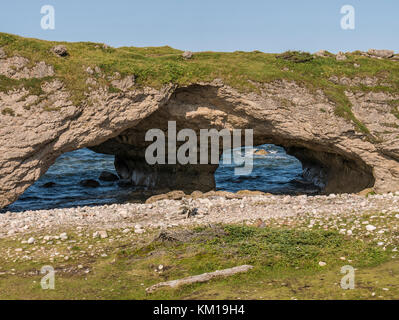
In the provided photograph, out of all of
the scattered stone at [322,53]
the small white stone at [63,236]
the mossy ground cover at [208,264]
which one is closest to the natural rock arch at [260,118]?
the scattered stone at [322,53]

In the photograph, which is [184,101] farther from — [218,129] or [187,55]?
[218,129]

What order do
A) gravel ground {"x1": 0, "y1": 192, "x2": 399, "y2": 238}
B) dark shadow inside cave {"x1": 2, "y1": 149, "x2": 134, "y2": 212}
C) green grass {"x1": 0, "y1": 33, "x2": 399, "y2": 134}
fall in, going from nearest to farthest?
gravel ground {"x1": 0, "y1": 192, "x2": 399, "y2": 238}
green grass {"x1": 0, "y1": 33, "x2": 399, "y2": 134}
dark shadow inside cave {"x1": 2, "y1": 149, "x2": 134, "y2": 212}

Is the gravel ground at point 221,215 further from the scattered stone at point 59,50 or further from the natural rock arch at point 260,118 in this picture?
the scattered stone at point 59,50

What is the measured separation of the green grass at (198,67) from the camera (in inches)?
950

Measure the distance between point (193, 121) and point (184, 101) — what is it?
5.78 ft

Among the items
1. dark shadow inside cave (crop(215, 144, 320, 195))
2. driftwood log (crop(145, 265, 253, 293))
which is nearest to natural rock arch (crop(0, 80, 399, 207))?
dark shadow inside cave (crop(215, 144, 320, 195))

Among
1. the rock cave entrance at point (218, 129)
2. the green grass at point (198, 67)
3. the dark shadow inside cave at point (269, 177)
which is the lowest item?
the dark shadow inside cave at point (269, 177)

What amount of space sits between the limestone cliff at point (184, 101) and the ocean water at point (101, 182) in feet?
28.8

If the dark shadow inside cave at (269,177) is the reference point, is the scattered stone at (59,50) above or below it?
above

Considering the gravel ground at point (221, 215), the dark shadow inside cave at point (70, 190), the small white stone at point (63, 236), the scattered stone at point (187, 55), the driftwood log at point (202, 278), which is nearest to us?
the driftwood log at point (202, 278)

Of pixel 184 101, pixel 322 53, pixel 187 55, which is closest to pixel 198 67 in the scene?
pixel 187 55

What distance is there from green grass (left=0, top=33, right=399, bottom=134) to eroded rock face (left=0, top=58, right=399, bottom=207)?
Answer: 570 millimetres

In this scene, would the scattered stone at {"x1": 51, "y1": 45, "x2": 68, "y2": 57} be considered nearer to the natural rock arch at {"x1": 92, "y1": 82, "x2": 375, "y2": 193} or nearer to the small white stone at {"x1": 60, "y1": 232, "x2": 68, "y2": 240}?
the natural rock arch at {"x1": 92, "y1": 82, "x2": 375, "y2": 193}

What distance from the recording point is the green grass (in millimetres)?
24141
